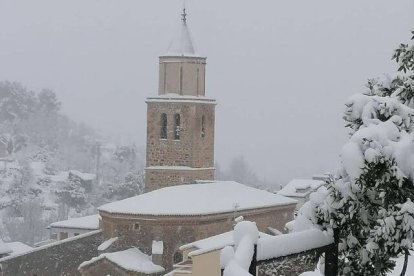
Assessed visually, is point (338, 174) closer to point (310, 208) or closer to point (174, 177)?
point (310, 208)

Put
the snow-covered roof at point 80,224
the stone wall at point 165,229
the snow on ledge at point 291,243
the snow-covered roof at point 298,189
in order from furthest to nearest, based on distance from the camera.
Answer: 1. the snow-covered roof at point 298,189
2. the snow-covered roof at point 80,224
3. the stone wall at point 165,229
4. the snow on ledge at point 291,243

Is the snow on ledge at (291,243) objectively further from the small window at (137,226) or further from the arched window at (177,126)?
the arched window at (177,126)

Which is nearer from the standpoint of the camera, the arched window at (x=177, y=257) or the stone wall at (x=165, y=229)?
the stone wall at (x=165, y=229)

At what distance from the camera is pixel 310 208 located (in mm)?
4352

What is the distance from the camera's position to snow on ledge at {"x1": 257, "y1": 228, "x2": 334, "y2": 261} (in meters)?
3.81

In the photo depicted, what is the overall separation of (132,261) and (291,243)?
1564 centimetres

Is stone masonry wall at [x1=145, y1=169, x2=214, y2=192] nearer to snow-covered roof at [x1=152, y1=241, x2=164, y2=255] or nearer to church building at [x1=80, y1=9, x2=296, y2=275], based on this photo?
church building at [x1=80, y1=9, x2=296, y2=275]

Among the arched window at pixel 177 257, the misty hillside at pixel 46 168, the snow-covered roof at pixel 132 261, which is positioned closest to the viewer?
the snow-covered roof at pixel 132 261

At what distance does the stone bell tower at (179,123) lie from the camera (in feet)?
75.6

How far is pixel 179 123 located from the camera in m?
23.2

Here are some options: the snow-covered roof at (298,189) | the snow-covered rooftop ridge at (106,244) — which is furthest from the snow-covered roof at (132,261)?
the snow-covered roof at (298,189)

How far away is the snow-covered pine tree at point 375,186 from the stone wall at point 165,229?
596 inches

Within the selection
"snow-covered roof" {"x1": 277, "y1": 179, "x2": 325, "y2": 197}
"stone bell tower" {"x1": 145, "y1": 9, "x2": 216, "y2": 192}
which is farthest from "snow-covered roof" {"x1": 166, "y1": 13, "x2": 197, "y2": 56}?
"snow-covered roof" {"x1": 277, "y1": 179, "x2": 325, "y2": 197}

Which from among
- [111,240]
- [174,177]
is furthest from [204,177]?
[111,240]
